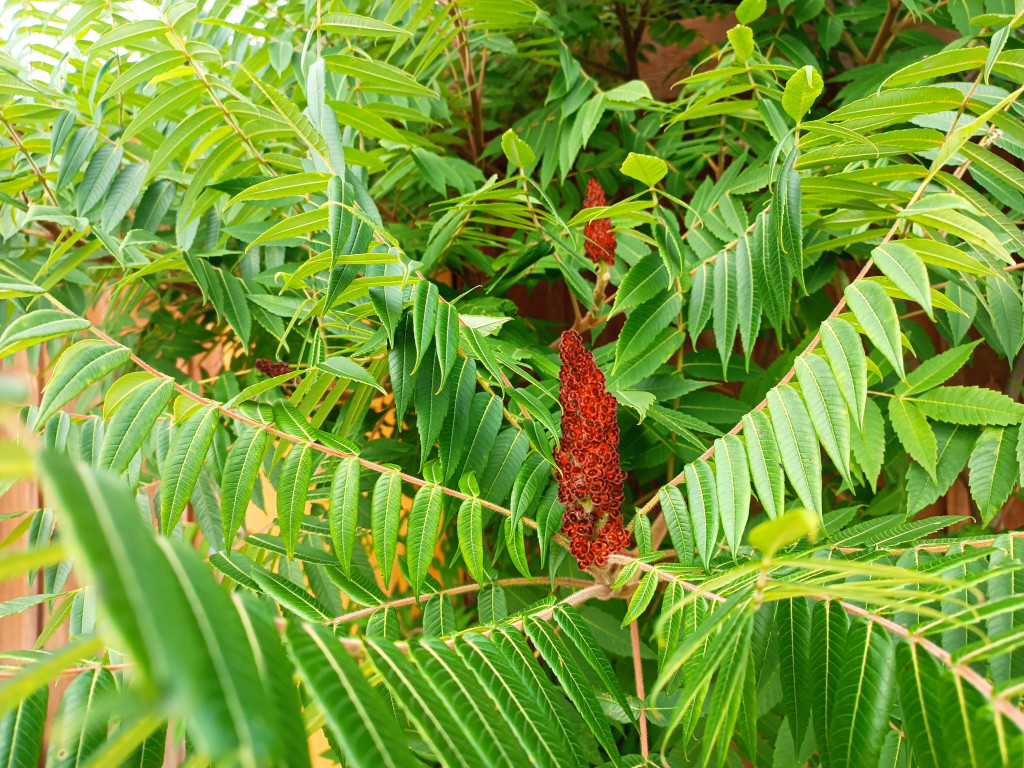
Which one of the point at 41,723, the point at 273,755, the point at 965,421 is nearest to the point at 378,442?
the point at 41,723

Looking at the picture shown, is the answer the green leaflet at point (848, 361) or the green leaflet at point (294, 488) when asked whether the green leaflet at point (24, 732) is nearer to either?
the green leaflet at point (294, 488)

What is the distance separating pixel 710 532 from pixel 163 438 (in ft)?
1.86

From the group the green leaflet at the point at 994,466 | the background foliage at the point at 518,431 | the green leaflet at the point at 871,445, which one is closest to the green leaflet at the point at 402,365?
the background foliage at the point at 518,431

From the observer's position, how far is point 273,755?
197 mm

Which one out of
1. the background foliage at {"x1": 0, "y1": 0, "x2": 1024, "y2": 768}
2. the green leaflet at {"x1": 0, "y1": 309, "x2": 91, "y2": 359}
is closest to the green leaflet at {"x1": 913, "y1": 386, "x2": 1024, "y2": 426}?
the background foliage at {"x1": 0, "y1": 0, "x2": 1024, "y2": 768}

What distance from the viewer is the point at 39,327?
590 mm

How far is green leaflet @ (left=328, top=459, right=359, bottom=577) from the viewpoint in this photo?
2.08 ft

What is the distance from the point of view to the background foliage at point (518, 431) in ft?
1.05

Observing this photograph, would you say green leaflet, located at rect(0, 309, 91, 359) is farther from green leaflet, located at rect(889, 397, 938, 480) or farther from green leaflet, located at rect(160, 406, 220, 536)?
green leaflet, located at rect(889, 397, 938, 480)

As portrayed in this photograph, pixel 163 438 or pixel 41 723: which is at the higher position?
pixel 163 438

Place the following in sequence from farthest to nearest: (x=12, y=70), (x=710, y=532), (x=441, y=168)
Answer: (x=441, y=168)
(x=12, y=70)
(x=710, y=532)

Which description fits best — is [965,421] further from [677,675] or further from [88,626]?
[88,626]

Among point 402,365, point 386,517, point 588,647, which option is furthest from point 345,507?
point 588,647

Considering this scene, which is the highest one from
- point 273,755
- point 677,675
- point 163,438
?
point 163,438
